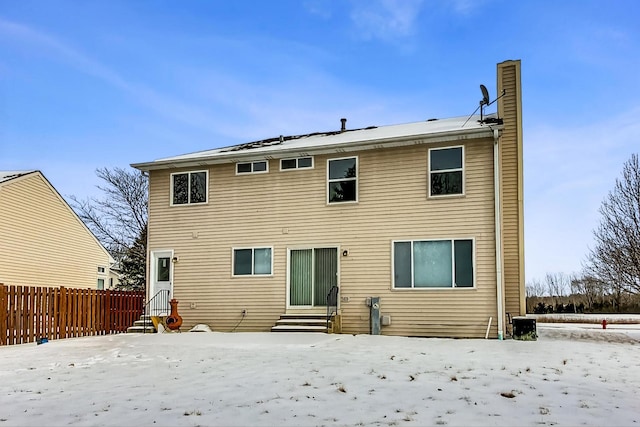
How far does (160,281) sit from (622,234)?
756 inches

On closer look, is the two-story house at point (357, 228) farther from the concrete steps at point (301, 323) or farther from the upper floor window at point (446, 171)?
the concrete steps at point (301, 323)

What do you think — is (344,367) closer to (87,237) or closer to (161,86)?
(161,86)

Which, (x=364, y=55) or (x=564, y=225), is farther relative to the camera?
(x=564, y=225)

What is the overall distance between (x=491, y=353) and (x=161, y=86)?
15993 millimetres

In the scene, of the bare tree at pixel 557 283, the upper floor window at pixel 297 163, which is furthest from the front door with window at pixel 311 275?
the bare tree at pixel 557 283

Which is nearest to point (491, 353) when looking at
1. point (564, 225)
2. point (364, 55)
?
point (364, 55)

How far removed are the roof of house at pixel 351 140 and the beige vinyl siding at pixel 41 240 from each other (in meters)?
7.81

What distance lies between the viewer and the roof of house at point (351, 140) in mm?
13992

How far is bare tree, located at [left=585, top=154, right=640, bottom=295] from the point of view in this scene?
23734 millimetres

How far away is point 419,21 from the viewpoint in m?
16.6

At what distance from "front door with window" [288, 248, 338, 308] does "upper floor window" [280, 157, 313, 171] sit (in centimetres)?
223

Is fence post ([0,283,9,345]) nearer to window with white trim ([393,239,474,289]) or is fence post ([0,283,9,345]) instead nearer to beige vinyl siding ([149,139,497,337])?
beige vinyl siding ([149,139,497,337])

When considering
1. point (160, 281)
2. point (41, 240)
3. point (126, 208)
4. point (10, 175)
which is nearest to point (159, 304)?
point (160, 281)

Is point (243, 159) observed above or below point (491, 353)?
above
